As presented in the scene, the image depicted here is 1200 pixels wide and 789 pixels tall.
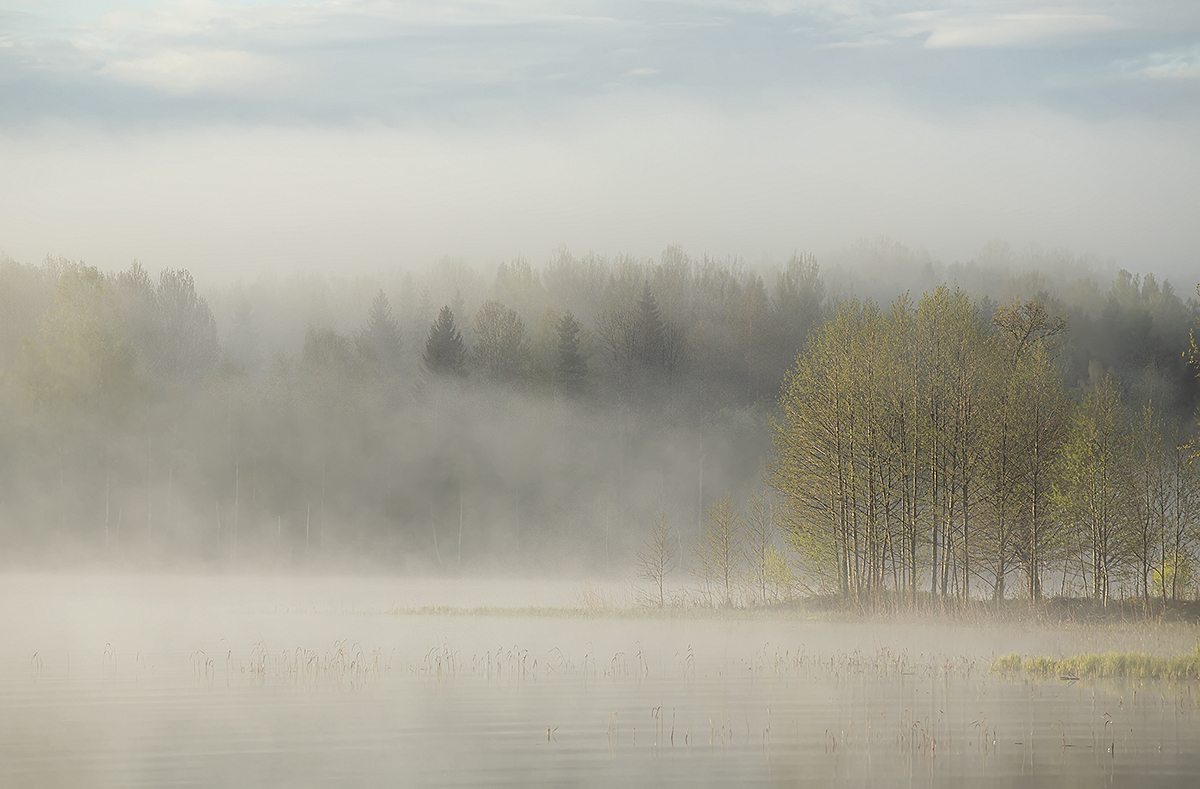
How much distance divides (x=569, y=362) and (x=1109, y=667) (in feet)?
190

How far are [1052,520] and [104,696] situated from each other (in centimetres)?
3184

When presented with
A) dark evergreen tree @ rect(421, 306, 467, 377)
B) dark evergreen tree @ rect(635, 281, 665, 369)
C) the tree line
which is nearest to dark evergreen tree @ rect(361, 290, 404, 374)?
dark evergreen tree @ rect(421, 306, 467, 377)

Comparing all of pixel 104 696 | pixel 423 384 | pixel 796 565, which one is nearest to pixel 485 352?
pixel 423 384

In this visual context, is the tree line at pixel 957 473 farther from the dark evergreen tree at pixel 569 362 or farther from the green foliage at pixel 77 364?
the green foliage at pixel 77 364

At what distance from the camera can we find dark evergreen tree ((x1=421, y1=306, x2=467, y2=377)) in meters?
81.7

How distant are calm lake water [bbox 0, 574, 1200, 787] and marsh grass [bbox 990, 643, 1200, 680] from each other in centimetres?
74

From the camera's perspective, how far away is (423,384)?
82.1 meters

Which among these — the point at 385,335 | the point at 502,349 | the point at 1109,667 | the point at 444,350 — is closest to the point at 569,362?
the point at 502,349

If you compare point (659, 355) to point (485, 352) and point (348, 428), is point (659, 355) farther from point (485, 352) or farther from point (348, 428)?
point (348, 428)

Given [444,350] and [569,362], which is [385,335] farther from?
[569,362]

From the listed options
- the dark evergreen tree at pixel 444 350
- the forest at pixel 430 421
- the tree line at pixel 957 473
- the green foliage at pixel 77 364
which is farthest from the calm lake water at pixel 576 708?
the dark evergreen tree at pixel 444 350

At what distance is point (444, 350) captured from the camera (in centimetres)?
8188

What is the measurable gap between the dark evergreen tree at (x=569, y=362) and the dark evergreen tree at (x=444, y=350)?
23.9 feet

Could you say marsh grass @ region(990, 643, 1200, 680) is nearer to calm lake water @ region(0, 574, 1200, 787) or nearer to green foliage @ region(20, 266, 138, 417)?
calm lake water @ region(0, 574, 1200, 787)
